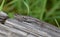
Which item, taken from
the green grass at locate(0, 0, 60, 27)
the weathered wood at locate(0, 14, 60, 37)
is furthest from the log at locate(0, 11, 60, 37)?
the green grass at locate(0, 0, 60, 27)

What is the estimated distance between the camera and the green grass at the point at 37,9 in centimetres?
122

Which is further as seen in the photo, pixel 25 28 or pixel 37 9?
pixel 37 9

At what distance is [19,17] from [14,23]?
0.06 metres

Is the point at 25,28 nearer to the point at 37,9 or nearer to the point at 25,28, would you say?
the point at 25,28

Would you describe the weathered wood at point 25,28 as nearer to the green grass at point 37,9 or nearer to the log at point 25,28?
the log at point 25,28

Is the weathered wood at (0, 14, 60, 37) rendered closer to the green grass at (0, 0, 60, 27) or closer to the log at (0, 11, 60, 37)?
the log at (0, 11, 60, 37)

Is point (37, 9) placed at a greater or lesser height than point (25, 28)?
greater

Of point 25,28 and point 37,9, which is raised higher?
point 37,9

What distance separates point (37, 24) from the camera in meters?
0.99

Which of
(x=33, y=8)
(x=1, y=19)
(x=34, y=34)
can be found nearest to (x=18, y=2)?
(x=33, y=8)

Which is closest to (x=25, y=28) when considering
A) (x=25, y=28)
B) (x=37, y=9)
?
(x=25, y=28)

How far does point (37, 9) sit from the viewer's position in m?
1.30

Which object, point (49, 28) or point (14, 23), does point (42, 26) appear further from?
point (14, 23)

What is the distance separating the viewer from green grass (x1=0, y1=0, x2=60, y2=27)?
1.22 meters
